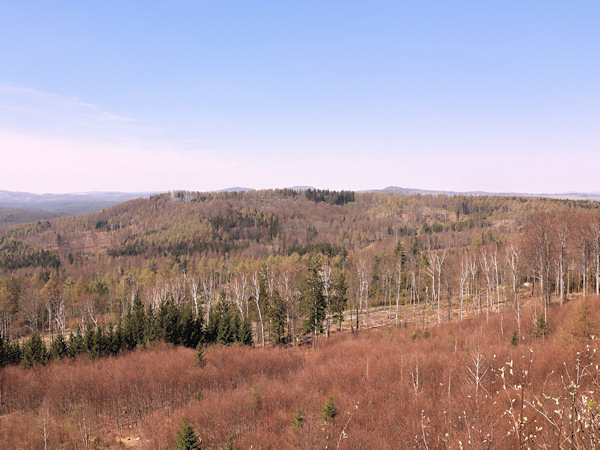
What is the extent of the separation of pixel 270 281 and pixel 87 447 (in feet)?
123

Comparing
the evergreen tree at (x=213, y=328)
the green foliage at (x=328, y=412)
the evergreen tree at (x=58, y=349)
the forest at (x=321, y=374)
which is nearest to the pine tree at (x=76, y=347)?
the forest at (x=321, y=374)

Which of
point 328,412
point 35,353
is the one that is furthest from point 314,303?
point 35,353

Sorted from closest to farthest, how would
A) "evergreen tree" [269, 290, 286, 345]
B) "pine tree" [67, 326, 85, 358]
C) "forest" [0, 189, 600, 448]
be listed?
"forest" [0, 189, 600, 448], "pine tree" [67, 326, 85, 358], "evergreen tree" [269, 290, 286, 345]

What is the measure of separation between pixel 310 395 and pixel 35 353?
34.6 meters

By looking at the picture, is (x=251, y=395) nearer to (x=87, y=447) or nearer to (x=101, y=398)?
(x=87, y=447)

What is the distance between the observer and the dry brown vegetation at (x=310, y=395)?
12.2m

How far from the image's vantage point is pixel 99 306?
76.0 m

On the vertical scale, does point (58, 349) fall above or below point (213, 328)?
above

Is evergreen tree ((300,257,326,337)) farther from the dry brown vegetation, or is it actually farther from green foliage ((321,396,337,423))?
green foliage ((321,396,337,423))

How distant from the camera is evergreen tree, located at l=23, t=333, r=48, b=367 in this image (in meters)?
33.9

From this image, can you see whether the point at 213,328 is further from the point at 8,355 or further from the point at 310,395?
the point at 310,395

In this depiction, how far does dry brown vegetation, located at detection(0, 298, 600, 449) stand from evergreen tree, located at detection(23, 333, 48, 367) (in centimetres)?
248

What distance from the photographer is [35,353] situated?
34.6m

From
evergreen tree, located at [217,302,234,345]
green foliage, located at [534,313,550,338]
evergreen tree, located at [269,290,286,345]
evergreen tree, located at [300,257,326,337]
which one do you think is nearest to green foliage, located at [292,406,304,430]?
green foliage, located at [534,313,550,338]
